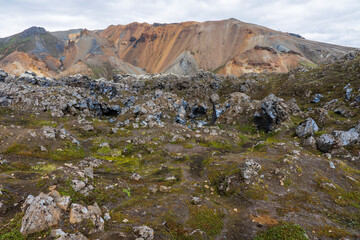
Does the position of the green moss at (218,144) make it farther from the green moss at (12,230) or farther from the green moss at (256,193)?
the green moss at (12,230)

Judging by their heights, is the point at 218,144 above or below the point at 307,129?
below

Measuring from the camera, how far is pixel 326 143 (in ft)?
106

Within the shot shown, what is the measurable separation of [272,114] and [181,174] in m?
32.8

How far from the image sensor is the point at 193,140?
4184 cm

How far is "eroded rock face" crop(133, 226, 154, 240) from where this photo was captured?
11648 mm

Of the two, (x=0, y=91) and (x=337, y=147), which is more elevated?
(x=0, y=91)

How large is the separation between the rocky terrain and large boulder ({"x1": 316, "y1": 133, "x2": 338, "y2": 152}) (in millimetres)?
193

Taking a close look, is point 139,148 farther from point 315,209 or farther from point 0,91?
point 0,91

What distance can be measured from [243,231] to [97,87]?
10105 cm

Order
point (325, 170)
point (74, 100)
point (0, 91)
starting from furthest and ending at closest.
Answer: point (74, 100), point (0, 91), point (325, 170)

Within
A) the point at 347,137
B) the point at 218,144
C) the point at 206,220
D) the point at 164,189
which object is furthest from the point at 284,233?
the point at 347,137

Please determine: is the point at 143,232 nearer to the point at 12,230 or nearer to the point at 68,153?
the point at 12,230

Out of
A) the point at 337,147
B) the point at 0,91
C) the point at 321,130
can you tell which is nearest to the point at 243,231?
the point at 337,147

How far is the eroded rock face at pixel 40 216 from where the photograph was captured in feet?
34.0
